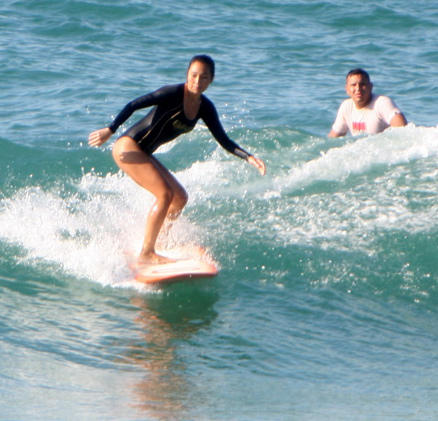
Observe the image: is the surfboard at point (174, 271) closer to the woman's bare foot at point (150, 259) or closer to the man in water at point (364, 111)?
the woman's bare foot at point (150, 259)

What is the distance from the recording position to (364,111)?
30.4 feet

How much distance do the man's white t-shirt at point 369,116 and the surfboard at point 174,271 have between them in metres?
3.36

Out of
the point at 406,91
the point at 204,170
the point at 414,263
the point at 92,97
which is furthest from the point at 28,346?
the point at 406,91

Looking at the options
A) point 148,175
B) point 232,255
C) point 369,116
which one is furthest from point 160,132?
point 369,116

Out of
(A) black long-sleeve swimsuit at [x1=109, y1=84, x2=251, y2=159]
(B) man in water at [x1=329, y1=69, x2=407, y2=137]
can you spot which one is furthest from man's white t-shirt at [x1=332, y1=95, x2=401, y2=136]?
(A) black long-sleeve swimsuit at [x1=109, y1=84, x2=251, y2=159]

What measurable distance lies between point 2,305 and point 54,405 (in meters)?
2.15

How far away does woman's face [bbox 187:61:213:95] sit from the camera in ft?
20.3

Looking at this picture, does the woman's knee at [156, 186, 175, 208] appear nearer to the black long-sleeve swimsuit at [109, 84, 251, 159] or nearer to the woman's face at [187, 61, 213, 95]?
the black long-sleeve swimsuit at [109, 84, 251, 159]

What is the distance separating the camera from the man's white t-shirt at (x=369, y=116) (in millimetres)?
9141

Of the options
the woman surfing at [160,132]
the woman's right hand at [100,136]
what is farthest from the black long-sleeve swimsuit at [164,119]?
the woman's right hand at [100,136]

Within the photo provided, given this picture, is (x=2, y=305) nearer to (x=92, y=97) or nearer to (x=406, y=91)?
(x=92, y=97)

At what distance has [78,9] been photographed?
1717 centimetres

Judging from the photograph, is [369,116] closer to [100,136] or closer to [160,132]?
[160,132]

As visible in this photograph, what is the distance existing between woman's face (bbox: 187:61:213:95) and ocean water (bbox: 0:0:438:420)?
1653 mm
